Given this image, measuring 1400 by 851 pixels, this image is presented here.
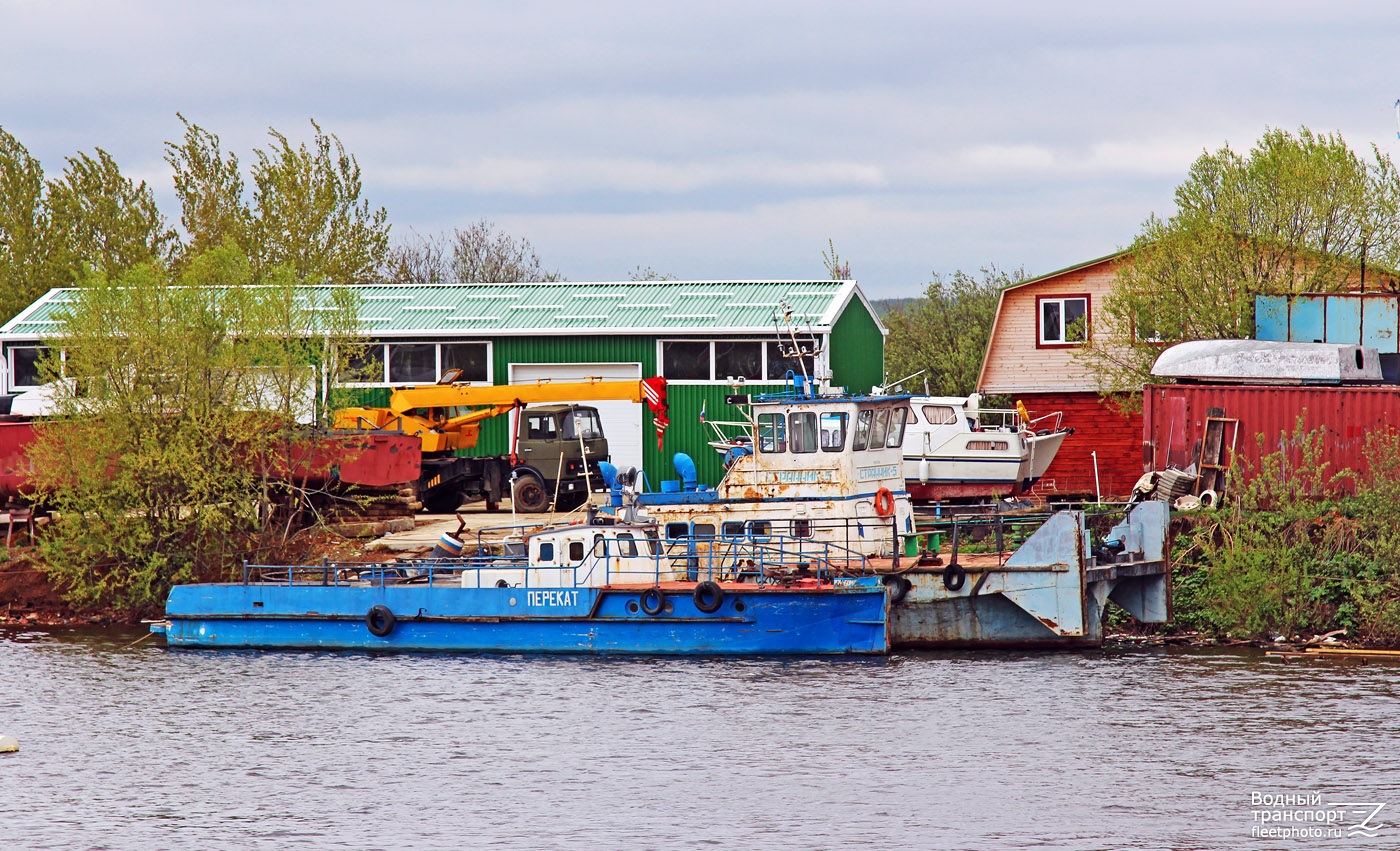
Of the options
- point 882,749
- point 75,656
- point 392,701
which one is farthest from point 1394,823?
point 75,656

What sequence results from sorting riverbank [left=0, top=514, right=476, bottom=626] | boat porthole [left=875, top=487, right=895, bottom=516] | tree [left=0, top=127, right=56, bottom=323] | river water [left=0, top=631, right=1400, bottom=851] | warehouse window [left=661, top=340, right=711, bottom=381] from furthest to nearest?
tree [left=0, top=127, right=56, bottom=323] → warehouse window [left=661, top=340, right=711, bottom=381] → riverbank [left=0, top=514, right=476, bottom=626] → boat porthole [left=875, top=487, right=895, bottom=516] → river water [left=0, top=631, right=1400, bottom=851]

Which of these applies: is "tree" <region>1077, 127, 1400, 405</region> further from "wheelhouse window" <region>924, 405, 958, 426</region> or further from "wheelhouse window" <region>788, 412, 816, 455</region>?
"wheelhouse window" <region>788, 412, 816, 455</region>

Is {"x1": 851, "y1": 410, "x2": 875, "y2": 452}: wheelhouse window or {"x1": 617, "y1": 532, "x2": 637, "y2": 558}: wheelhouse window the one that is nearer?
{"x1": 617, "y1": 532, "x2": 637, "y2": 558}: wheelhouse window

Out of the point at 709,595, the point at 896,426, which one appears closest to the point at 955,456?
the point at 896,426

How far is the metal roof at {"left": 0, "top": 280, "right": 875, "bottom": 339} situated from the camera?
37906 mm

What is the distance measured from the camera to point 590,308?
39.4 metres

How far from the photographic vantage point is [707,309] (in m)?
38.4

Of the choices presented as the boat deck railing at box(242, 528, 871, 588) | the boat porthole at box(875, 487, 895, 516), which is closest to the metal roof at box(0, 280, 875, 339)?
the boat porthole at box(875, 487, 895, 516)

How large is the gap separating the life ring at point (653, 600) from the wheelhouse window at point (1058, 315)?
17.3 meters

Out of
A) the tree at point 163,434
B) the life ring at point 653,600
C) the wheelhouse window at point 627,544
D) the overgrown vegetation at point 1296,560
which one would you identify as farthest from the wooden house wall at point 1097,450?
the tree at point 163,434

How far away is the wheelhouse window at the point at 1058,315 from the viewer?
38938 mm

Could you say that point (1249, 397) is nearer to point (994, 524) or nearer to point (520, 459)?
point (994, 524)

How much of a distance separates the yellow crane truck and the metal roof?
3.13m

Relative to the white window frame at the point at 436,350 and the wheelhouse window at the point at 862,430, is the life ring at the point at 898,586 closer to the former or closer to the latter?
the wheelhouse window at the point at 862,430
